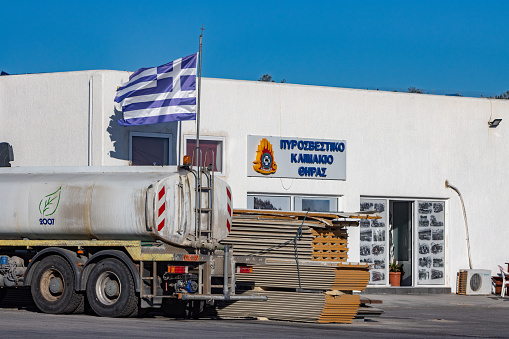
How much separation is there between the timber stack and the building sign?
5.75 m

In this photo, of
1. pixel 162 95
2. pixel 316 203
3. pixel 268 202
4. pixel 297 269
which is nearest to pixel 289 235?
pixel 297 269

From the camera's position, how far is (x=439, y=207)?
2648 cm

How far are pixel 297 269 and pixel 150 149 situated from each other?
24.6 feet

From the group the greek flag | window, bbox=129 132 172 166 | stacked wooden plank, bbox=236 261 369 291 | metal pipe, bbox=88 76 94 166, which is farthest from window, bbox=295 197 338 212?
stacked wooden plank, bbox=236 261 369 291

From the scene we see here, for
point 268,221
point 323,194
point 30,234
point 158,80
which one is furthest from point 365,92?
point 30,234

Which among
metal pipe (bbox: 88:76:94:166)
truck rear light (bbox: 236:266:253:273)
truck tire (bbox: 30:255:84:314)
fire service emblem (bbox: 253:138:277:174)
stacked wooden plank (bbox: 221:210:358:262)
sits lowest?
truck tire (bbox: 30:255:84:314)

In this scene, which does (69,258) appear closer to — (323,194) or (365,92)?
(323,194)

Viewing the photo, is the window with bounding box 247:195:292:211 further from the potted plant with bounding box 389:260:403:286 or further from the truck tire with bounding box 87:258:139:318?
the truck tire with bounding box 87:258:139:318

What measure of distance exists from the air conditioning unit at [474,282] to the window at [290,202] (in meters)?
4.46

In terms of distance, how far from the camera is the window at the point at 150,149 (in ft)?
76.2

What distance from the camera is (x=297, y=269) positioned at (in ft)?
56.9

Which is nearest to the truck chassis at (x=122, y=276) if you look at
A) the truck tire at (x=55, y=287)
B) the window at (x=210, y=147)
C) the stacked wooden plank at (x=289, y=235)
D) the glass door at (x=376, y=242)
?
the truck tire at (x=55, y=287)

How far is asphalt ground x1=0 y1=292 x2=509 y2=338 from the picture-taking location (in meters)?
12.6

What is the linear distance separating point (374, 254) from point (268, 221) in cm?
844
